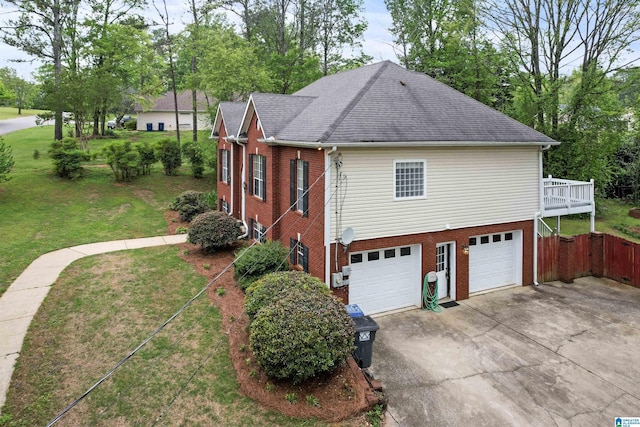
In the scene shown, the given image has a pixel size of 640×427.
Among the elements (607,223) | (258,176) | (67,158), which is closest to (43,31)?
(67,158)

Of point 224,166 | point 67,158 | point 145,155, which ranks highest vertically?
point 145,155

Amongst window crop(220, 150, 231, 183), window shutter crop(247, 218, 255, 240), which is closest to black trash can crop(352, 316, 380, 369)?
window shutter crop(247, 218, 255, 240)

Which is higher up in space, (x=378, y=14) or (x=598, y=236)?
(x=378, y=14)

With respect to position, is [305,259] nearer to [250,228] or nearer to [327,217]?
[327,217]

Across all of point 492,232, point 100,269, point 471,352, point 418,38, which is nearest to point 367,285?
point 471,352

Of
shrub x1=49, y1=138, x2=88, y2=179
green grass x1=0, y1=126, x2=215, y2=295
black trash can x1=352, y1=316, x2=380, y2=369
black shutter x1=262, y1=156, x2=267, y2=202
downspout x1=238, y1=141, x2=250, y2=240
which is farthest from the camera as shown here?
shrub x1=49, y1=138, x2=88, y2=179

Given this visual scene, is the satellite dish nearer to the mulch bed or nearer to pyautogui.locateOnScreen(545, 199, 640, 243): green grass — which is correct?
the mulch bed

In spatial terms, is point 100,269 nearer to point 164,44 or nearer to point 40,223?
point 40,223
